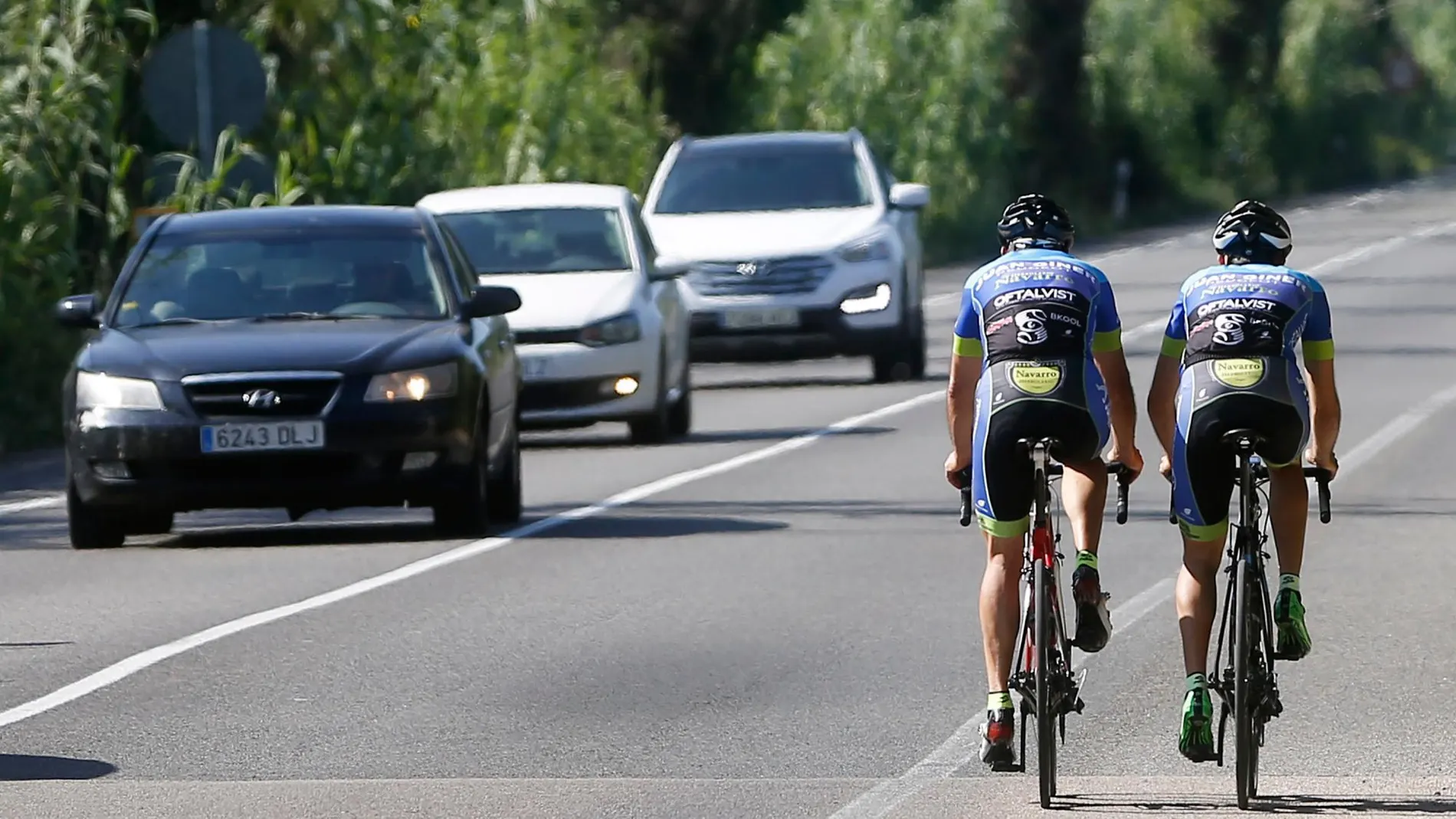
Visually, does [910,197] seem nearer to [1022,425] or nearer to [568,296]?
[568,296]

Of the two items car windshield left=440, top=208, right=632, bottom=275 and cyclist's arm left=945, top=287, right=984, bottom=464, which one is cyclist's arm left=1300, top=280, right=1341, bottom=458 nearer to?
cyclist's arm left=945, top=287, right=984, bottom=464

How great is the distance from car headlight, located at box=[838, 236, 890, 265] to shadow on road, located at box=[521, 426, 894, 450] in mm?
3466

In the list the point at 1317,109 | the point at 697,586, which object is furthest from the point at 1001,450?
the point at 1317,109

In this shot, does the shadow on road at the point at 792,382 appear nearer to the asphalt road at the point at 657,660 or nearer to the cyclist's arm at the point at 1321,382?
the asphalt road at the point at 657,660

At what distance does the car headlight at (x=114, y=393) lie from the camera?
47.4ft

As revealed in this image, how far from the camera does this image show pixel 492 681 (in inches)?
419

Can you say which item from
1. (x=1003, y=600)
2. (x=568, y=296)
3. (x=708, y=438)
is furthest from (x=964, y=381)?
(x=708, y=438)

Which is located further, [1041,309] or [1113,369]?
[1113,369]

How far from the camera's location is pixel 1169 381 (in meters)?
8.45

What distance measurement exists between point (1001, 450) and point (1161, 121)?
59596mm

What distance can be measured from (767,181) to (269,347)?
11.9 m

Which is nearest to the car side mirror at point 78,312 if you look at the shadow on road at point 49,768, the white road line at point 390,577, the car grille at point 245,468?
the car grille at point 245,468

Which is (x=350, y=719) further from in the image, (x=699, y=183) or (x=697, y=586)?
(x=699, y=183)

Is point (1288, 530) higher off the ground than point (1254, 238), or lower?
lower
